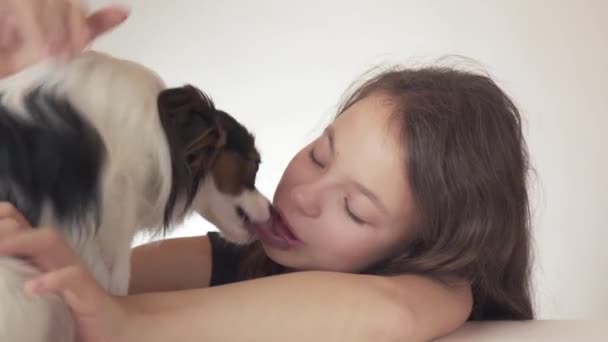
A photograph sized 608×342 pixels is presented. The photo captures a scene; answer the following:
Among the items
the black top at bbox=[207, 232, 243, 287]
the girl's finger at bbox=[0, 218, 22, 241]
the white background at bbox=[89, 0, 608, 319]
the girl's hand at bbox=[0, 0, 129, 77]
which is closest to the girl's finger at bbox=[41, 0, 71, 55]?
the girl's hand at bbox=[0, 0, 129, 77]

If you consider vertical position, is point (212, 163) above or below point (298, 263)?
above

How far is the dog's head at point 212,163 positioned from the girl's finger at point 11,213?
22 cm

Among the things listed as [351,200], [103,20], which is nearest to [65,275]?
[103,20]

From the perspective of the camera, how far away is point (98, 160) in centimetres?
84

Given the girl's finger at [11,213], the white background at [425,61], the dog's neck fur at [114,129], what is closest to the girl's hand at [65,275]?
the girl's finger at [11,213]

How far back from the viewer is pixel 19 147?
0.78m

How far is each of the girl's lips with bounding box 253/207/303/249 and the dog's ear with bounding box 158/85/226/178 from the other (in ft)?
0.60

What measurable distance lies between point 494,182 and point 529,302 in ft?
0.80

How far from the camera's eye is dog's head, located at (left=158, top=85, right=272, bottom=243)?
0.94 meters

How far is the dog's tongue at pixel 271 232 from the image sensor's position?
3.74 feet

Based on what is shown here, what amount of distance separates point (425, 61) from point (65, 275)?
5.47 feet

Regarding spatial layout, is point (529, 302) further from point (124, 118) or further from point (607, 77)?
point (607, 77)

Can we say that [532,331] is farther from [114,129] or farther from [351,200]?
[114,129]

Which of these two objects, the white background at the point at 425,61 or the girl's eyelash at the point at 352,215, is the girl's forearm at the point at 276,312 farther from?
the white background at the point at 425,61
